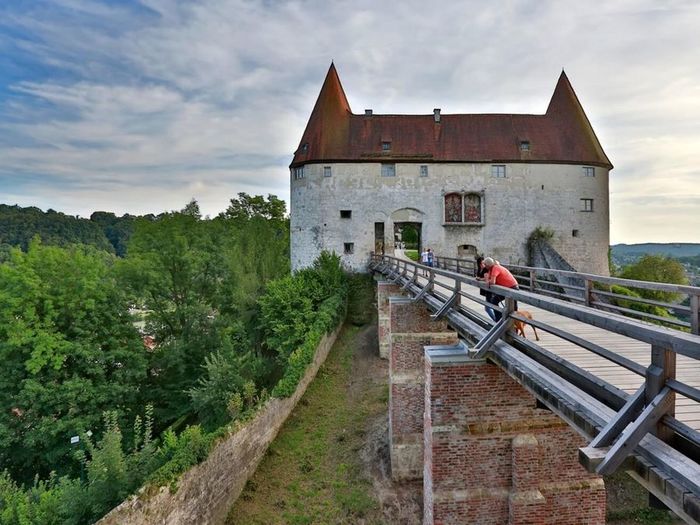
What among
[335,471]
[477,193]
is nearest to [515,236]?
[477,193]

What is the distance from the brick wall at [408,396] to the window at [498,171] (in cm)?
1918

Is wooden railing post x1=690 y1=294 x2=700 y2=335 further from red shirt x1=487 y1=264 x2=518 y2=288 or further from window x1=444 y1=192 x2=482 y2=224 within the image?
window x1=444 y1=192 x2=482 y2=224

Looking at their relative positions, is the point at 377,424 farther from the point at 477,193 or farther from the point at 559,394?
the point at 477,193

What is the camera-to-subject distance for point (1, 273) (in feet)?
55.6

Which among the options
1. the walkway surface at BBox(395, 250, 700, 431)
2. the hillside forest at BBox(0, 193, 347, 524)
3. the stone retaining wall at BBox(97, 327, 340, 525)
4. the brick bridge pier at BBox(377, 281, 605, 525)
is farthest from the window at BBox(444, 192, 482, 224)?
the brick bridge pier at BBox(377, 281, 605, 525)

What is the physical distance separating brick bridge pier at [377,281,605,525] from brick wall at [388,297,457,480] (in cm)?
418

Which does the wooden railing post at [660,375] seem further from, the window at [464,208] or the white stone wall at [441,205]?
the window at [464,208]

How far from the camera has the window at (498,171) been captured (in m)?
27.5

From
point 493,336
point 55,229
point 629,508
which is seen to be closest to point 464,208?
point 629,508

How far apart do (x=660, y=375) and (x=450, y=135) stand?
28032 mm

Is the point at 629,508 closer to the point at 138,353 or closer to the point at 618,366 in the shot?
the point at 618,366

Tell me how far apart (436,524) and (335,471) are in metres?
5.22

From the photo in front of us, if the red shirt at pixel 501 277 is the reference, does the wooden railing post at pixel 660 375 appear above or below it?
below

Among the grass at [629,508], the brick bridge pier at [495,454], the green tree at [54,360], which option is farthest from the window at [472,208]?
the brick bridge pier at [495,454]
